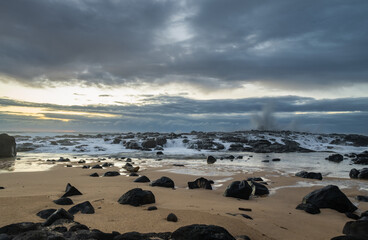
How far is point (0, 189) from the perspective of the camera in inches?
303

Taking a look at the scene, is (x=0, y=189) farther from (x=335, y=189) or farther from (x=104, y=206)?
(x=335, y=189)

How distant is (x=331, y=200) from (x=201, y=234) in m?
4.71

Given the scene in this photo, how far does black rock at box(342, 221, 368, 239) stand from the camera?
3986 mm

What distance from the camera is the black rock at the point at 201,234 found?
341cm

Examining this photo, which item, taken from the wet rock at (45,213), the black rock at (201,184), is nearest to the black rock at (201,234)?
the wet rock at (45,213)

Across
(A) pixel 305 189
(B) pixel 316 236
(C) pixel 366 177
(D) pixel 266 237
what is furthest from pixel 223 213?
(C) pixel 366 177

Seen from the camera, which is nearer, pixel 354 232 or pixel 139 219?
pixel 354 232

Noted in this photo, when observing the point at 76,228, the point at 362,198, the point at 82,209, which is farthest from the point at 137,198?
the point at 362,198

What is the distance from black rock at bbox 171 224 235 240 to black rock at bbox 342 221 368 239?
89.2 inches

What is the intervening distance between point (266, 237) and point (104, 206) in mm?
3680

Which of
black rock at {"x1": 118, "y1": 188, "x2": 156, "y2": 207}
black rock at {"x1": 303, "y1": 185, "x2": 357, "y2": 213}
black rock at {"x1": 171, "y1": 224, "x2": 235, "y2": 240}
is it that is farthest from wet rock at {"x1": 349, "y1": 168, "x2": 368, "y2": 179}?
black rock at {"x1": 171, "y1": 224, "x2": 235, "y2": 240}

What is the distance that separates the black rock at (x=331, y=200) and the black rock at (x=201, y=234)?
13.8 feet

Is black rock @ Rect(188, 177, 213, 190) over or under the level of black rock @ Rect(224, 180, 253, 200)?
under

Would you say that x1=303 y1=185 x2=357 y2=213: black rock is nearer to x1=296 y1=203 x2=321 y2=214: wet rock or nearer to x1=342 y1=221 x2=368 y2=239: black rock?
x1=296 y1=203 x2=321 y2=214: wet rock
